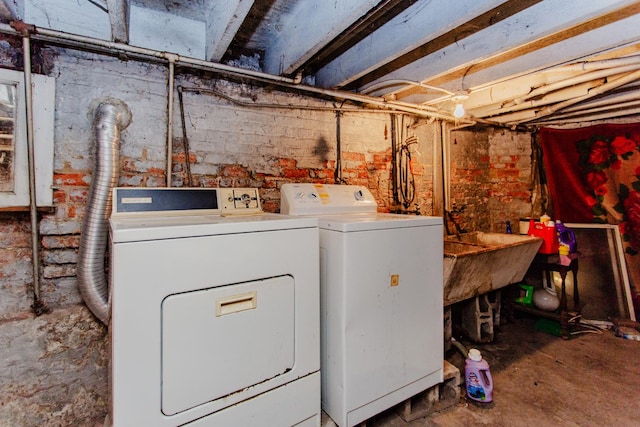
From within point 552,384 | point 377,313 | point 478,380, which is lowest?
point 552,384

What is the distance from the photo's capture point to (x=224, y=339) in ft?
4.04

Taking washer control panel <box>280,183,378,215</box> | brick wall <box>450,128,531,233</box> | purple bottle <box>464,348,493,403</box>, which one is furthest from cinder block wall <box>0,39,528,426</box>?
brick wall <box>450,128,531,233</box>

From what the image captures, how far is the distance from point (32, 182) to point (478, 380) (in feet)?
9.49

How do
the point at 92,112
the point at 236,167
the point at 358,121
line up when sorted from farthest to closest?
the point at 358,121 < the point at 236,167 < the point at 92,112

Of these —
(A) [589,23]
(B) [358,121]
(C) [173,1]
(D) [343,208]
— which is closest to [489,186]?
(B) [358,121]

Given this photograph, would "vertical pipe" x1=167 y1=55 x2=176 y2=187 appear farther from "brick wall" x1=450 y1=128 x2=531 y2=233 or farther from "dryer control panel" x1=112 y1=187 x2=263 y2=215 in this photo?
"brick wall" x1=450 y1=128 x2=531 y2=233

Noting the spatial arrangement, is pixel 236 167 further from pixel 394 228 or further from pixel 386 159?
pixel 386 159

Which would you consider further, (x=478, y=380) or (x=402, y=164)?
(x=402, y=164)

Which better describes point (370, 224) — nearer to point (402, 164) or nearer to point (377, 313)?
point (377, 313)

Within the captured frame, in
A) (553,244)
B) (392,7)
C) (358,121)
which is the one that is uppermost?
(392,7)

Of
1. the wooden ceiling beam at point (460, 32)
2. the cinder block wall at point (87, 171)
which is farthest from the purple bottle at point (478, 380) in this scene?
the wooden ceiling beam at point (460, 32)

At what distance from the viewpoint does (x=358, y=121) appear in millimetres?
2855

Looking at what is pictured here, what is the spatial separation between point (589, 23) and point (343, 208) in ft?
5.67

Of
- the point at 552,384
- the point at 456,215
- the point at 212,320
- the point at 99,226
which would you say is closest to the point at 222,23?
the point at 99,226
